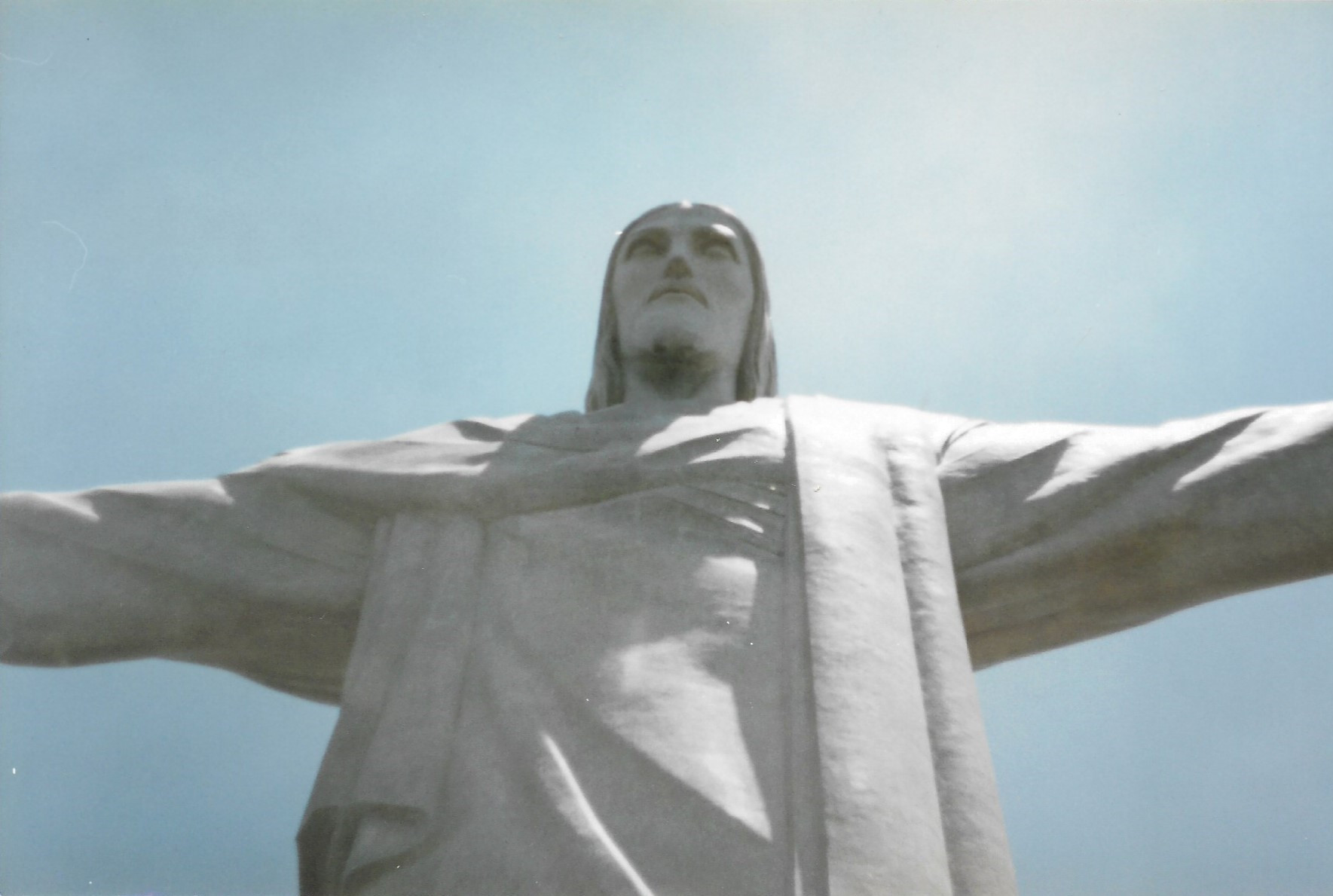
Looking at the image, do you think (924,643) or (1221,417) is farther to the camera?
(1221,417)

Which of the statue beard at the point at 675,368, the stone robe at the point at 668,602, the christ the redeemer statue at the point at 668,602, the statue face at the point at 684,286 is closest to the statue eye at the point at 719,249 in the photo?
the statue face at the point at 684,286

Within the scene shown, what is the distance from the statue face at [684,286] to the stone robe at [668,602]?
89 cm

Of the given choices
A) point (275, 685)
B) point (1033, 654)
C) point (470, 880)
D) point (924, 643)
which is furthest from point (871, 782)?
point (275, 685)

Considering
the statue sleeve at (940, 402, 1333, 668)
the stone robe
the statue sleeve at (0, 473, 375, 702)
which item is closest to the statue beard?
the stone robe

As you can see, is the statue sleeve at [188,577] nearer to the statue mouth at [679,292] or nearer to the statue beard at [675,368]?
the statue beard at [675,368]

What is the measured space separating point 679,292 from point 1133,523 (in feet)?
8.58

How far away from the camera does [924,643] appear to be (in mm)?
5922

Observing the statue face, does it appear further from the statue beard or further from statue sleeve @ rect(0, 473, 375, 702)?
statue sleeve @ rect(0, 473, 375, 702)

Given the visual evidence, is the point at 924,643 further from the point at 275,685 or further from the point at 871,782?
the point at 275,685

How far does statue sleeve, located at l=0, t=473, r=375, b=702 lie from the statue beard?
1.77 meters

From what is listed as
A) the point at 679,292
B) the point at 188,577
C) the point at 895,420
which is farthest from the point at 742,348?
the point at 188,577

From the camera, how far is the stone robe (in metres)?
5.29

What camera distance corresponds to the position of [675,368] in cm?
806

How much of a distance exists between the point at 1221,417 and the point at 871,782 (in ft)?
7.34
